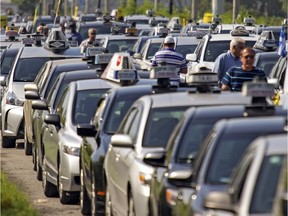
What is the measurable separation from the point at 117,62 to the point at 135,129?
5.03 m

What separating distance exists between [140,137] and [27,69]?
44.6ft

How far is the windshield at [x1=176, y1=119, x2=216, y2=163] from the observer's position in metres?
12.0

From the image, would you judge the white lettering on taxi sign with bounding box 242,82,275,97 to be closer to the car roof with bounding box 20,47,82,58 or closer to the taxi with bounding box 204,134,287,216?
the taxi with bounding box 204,134,287,216

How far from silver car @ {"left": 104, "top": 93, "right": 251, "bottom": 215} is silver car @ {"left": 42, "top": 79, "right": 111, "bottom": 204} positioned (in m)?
2.79

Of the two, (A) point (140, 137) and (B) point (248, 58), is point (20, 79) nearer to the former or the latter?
(B) point (248, 58)

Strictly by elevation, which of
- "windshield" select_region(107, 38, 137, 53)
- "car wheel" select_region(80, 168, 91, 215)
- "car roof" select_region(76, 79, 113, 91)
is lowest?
"windshield" select_region(107, 38, 137, 53)

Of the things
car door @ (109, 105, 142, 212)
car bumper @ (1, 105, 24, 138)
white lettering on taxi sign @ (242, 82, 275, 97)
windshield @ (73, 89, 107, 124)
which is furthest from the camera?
car bumper @ (1, 105, 24, 138)

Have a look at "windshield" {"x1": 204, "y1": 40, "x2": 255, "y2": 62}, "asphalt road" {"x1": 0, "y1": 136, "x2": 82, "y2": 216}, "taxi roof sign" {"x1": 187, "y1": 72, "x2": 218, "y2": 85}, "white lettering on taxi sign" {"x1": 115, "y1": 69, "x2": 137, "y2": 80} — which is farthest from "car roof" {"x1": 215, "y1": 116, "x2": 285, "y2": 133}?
"windshield" {"x1": 204, "y1": 40, "x2": 255, "y2": 62}

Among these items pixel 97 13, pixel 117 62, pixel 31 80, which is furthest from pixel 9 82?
pixel 97 13

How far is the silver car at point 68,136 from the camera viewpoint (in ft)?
55.6

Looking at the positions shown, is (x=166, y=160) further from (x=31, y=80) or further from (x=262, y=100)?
(x=31, y=80)

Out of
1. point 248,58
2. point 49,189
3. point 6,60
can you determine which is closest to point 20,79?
point 6,60

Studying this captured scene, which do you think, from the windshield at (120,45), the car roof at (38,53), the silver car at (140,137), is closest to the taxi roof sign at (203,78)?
the silver car at (140,137)

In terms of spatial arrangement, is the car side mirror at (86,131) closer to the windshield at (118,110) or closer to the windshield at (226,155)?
the windshield at (118,110)
